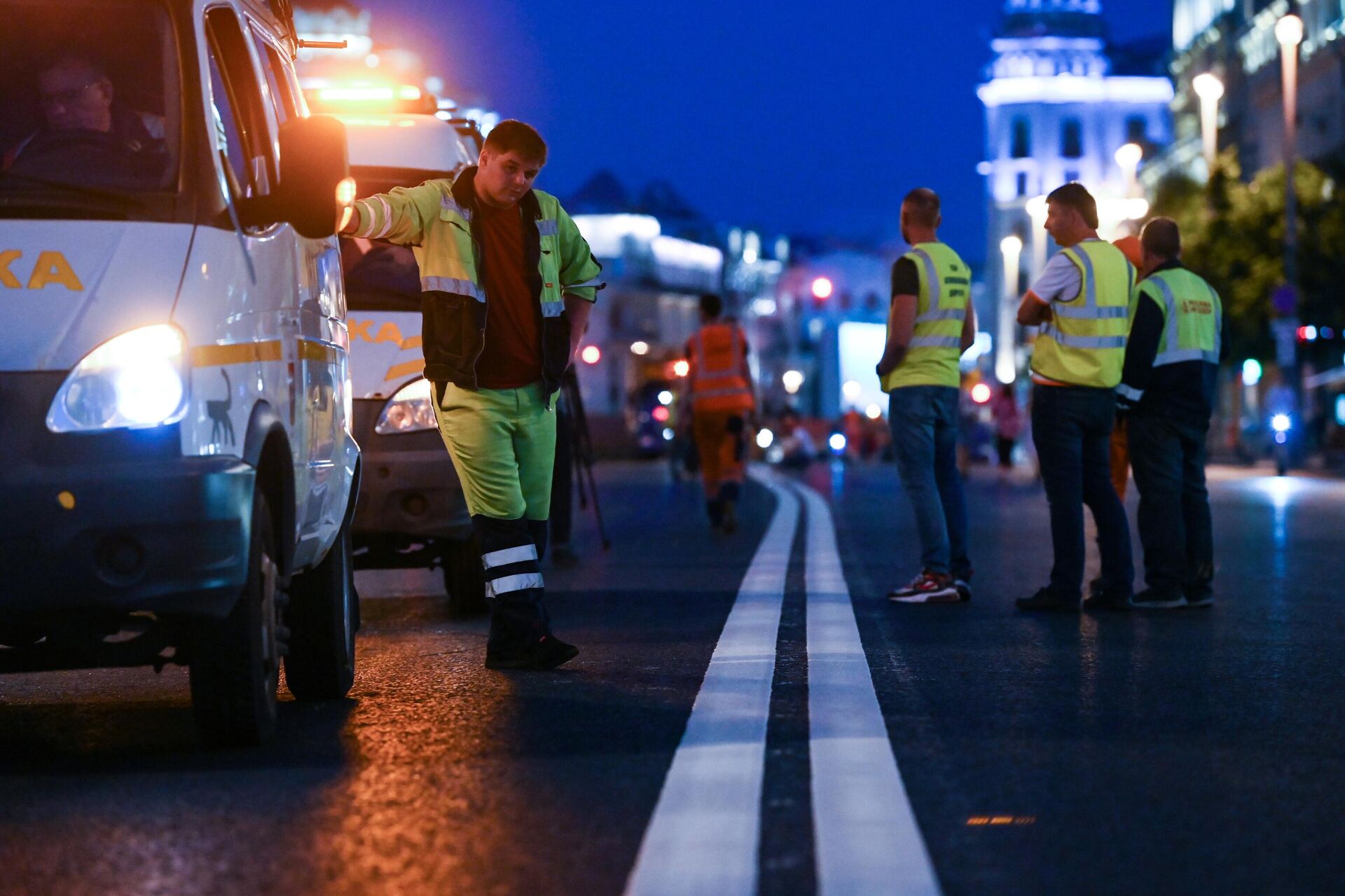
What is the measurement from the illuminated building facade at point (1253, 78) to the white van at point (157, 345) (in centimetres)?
4983

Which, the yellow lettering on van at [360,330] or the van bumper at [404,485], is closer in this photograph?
the van bumper at [404,485]

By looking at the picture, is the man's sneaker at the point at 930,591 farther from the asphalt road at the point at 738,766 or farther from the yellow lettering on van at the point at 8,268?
the yellow lettering on van at the point at 8,268

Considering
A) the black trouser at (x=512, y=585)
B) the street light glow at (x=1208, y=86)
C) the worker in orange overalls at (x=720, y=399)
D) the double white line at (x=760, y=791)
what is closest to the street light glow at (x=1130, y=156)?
the street light glow at (x=1208, y=86)

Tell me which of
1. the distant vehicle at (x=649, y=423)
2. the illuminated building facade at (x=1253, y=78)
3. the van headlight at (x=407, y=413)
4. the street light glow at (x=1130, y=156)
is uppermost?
the illuminated building facade at (x=1253, y=78)

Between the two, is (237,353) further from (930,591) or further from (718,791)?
(930,591)

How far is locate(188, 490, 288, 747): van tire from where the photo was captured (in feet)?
18.7

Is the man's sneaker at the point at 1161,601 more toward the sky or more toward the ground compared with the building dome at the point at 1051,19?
more toward the ground

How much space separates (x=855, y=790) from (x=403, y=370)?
542cm

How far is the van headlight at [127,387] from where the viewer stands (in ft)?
17.4

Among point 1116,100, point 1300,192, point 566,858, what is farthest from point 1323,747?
point 1116,100

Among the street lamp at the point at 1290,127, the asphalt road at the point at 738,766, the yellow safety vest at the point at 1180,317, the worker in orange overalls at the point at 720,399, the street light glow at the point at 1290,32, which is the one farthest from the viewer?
the street light glow at the point at 1290,32

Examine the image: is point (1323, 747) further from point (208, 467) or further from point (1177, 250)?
point (1177, 250)

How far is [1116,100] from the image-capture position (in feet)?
476

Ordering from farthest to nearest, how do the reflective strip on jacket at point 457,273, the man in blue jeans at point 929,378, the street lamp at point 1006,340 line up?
the street lamp at point 1006,340 → the man in blue jeans at point 929,378 → the reflective strip on jacket at point 457,273
